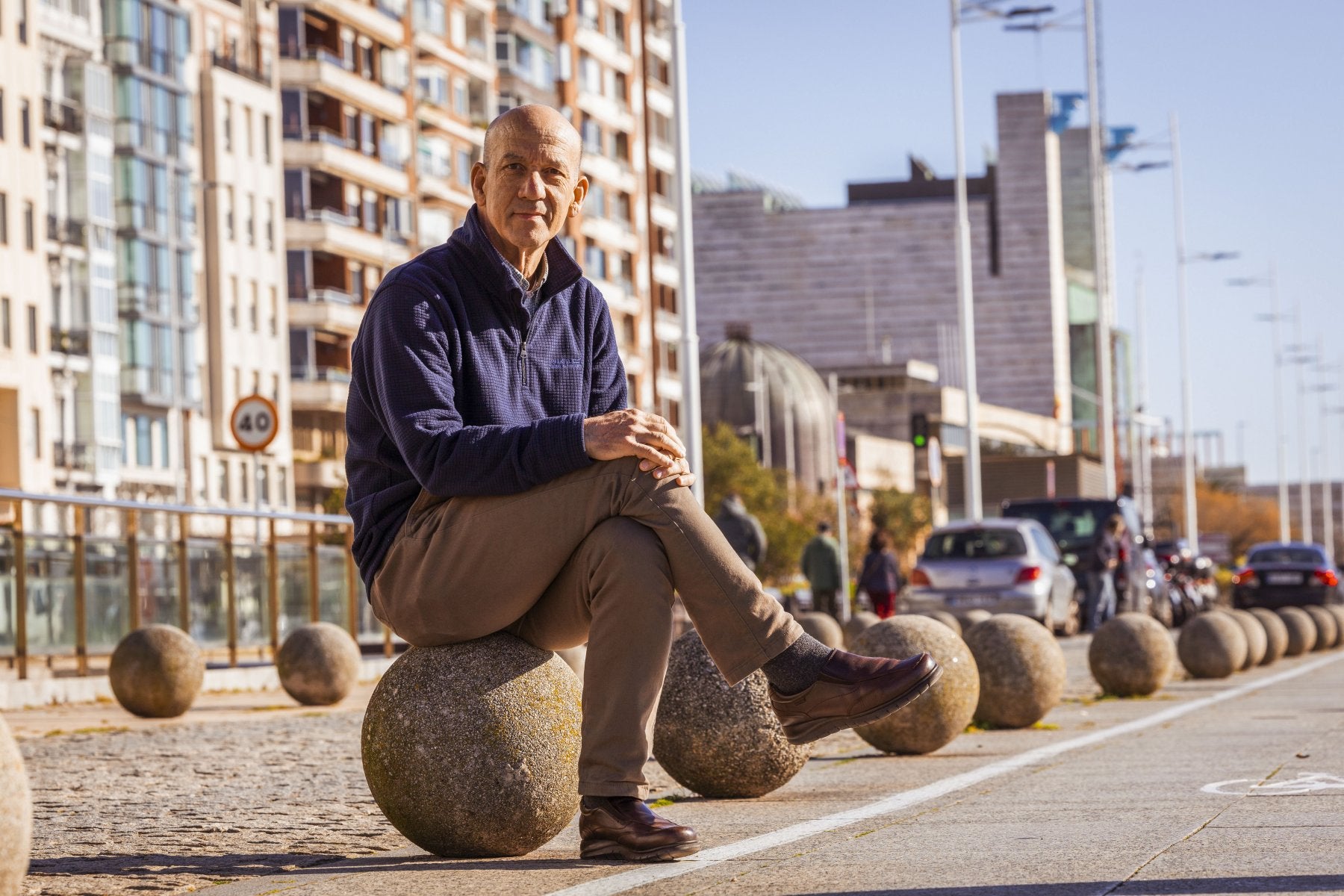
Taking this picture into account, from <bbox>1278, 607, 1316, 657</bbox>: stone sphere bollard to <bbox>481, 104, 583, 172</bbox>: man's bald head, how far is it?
21064 millimetres

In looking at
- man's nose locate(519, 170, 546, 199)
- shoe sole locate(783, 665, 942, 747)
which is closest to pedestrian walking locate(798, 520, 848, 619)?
man's nose locate(519, 170, 546, 199)

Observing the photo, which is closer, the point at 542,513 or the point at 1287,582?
the point at 542,513

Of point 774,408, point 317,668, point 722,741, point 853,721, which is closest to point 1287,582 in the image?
point 317,668

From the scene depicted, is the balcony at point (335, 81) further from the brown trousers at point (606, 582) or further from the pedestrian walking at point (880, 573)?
the brown trousers at point (606, 582)

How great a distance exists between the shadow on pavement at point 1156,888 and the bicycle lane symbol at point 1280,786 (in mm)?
2804

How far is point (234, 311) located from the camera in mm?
76312

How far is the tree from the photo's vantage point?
A: 85.8 m

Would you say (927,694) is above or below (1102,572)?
above

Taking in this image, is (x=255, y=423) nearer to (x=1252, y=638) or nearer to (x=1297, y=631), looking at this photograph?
(x=1252, y=638)

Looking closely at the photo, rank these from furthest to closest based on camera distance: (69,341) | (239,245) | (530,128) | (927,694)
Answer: (239,245), (69,341), (927,694), (530,128)

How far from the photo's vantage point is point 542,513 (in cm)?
652

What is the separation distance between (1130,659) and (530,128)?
38.1 feet

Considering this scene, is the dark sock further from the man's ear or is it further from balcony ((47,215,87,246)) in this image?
balcony ((47,215,87,246))

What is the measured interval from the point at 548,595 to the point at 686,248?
2374 centimetres
